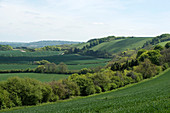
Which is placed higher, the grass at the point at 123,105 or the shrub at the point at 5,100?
the grass at the point at 123,105

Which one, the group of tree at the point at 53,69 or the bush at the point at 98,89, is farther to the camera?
the group of tree at the point at 53,69

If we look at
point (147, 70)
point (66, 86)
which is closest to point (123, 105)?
point (66, 86)

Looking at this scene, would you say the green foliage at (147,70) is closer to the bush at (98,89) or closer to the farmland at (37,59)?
the bush at (98,89)

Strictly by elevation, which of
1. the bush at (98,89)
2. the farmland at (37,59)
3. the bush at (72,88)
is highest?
the farmland at (37,59)

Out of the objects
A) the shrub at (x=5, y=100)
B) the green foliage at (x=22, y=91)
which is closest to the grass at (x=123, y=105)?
the shrub at (x=5, y=100)

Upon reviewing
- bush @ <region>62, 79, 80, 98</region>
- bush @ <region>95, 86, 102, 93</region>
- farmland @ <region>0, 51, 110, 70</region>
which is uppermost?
farmland @ <region>0, 51, 110, 70</region>

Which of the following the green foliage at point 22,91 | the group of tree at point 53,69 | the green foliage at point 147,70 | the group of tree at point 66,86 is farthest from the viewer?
the group of tree at point 53,69

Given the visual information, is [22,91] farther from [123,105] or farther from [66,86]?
[123,105]

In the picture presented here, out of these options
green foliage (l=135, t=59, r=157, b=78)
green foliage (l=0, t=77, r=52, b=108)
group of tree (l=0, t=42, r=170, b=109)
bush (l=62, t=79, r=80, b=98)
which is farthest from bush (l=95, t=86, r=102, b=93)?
green foliage (l=135, t=59, r=157, b=78)

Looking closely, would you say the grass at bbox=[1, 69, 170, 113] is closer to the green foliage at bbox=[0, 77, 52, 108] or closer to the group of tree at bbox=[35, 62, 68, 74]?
the green foliage at bbox=[0, 77, 52, 108]

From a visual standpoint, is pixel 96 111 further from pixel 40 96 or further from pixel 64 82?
pixel 64 82

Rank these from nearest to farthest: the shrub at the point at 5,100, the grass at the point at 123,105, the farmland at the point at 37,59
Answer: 1. the grass at the point at 123,105
2. the shrub at the point at 5,100
3. the farmland at the point at 37,59

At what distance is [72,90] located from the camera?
50.4 m

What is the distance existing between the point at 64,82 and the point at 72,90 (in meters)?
3.33
